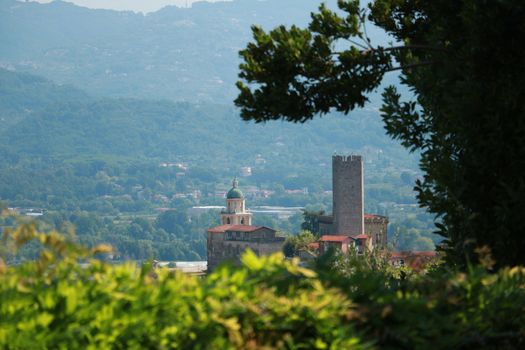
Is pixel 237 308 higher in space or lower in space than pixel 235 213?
lower

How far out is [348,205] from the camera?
69688 mm

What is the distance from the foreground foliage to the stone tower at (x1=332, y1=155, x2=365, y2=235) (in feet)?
214

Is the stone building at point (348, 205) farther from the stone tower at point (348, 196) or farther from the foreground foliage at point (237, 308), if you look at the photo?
the foreground foliage at point (237, 308)

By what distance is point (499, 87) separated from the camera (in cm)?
604

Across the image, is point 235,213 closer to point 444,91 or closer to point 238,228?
point 238,228

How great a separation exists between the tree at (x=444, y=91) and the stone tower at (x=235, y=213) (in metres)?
70.4

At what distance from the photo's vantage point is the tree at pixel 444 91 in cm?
589

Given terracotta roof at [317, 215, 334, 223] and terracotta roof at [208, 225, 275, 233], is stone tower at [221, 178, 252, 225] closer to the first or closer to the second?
terracotta roof at [208, 225, 275, 233]

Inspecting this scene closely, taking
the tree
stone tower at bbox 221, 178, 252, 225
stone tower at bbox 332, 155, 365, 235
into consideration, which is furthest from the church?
the tree

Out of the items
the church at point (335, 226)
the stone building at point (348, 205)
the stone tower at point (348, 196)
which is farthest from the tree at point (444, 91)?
the stone tower at point (348, 196)

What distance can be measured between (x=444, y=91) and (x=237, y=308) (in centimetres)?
396

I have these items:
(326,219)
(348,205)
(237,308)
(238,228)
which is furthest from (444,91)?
(326,219)

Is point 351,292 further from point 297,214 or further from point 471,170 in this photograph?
point 297,214

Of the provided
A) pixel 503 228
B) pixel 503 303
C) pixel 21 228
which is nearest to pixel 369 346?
pixel 503 303
